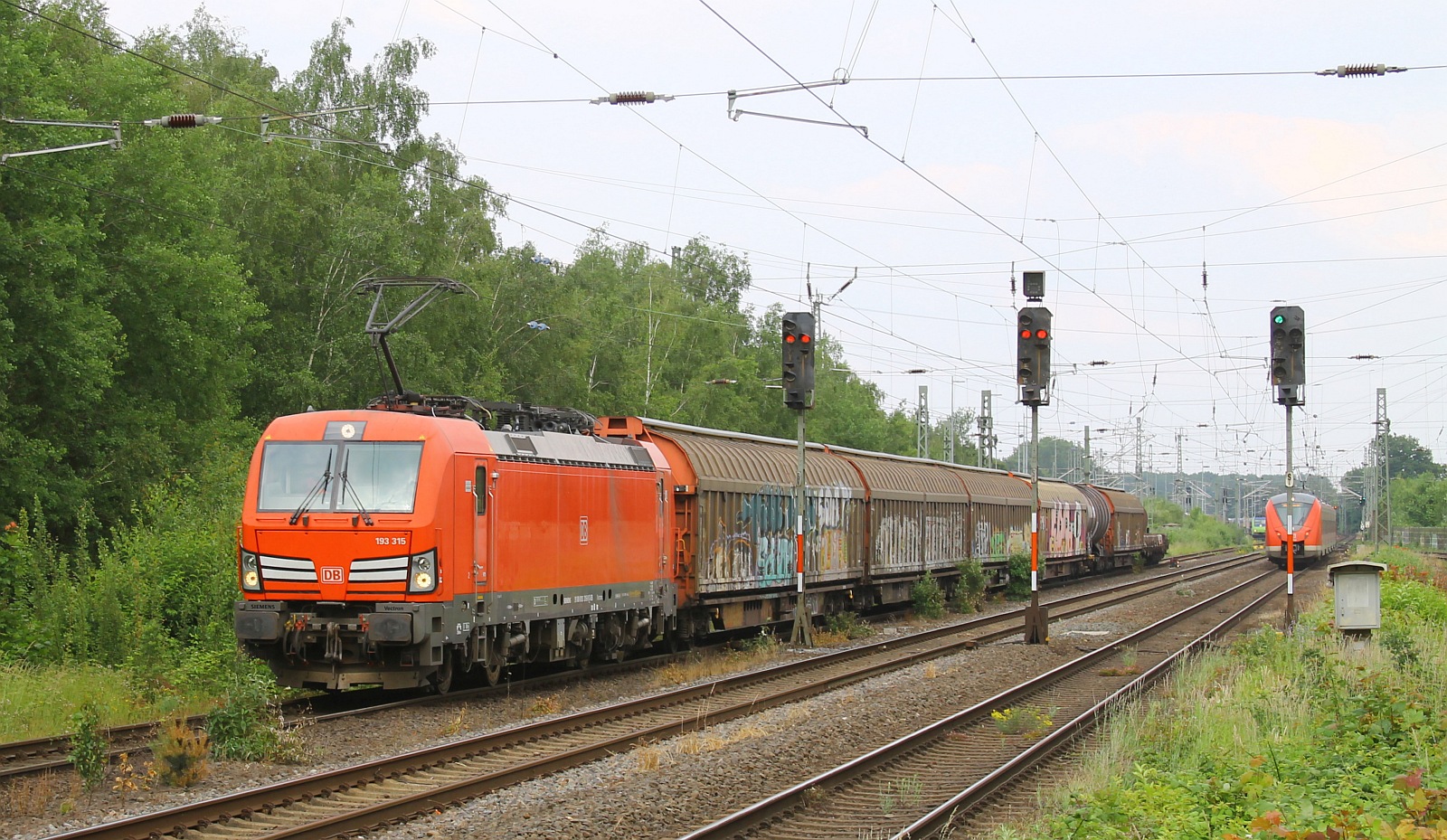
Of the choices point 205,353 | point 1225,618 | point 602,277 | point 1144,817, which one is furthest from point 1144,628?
point 602,277

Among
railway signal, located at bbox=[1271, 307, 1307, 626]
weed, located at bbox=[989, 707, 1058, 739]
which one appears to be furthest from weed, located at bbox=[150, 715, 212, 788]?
railway signal, located at bbox=[1271, 307, 1307, 626]

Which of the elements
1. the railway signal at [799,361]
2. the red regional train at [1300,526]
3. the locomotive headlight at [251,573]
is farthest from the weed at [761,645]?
the red regional train at [1300,526]

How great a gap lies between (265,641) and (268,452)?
2.11 metres

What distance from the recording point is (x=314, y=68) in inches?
1911

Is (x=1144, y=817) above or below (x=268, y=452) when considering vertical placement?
below

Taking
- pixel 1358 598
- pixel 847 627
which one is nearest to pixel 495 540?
pixel 847 627

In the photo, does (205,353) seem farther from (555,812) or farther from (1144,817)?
(1144,817)

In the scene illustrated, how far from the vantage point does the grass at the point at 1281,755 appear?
7.88 m

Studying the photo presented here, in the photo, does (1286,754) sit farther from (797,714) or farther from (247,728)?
(247,728)

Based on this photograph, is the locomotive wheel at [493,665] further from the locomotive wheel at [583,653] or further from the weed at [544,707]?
the locomotive wheel at [583,653]

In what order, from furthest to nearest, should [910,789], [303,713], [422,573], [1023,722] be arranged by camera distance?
[1023,722]
[303,713]
[422,573]
[910,789]

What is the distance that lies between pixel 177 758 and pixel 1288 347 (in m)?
18.4

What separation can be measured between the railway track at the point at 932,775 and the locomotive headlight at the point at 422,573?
16.6 feet

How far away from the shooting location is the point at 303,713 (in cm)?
1443
